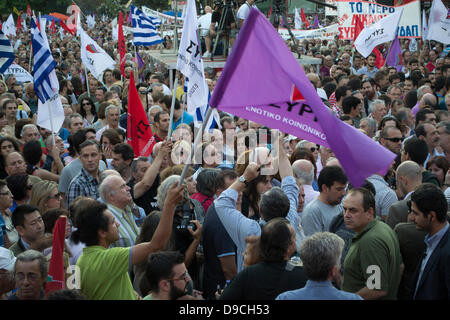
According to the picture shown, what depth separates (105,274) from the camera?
4070 millimetres

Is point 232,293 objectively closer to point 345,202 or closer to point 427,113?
point 345,202

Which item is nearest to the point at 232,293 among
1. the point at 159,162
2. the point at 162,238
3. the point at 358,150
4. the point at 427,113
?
the point at 162,238

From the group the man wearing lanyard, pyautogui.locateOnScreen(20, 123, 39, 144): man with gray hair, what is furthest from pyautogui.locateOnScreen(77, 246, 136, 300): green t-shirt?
pyautogui.locateOnScreen(20, 123, 39, 144): man with gray hair

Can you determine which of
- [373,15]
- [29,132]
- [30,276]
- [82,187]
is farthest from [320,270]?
[373,15]

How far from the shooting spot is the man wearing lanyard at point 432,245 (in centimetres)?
436

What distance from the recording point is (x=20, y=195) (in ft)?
21.3

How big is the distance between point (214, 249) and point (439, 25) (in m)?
12.7

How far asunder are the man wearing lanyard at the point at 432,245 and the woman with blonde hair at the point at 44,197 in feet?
11.2

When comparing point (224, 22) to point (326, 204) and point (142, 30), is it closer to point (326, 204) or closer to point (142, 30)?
point (142, 30)

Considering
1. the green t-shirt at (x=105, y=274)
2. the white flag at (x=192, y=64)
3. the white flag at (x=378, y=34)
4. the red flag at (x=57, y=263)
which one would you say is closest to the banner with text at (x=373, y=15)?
the white flag at (x=378, y=34)

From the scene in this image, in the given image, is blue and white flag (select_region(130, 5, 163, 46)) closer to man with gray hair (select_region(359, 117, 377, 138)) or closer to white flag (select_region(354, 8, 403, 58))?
white flag (select_region(354, 8, 403, 58))

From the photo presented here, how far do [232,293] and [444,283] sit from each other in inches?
60.6

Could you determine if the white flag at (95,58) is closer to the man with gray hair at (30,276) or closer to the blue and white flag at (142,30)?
the blue and white flag at (142,30)

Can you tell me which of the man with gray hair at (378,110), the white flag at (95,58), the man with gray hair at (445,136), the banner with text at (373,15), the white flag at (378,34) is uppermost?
the banner with text at (373,15)
